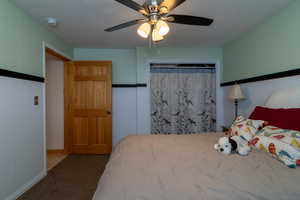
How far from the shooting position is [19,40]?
1.93 metres

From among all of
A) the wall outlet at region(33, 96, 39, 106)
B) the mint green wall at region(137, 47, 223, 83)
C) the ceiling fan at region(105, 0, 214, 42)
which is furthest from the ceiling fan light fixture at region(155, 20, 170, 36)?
the wall outlet at region(33, 96, 39, 106)

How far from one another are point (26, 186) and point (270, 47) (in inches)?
150

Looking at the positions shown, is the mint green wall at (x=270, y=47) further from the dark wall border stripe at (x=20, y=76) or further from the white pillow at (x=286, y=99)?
the dark wall border stripe at (x=20, y=76)

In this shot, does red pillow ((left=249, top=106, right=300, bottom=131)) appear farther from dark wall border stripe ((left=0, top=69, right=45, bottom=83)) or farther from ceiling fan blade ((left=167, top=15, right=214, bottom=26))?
dark wall border stripe ((left=0, top=69, right=45, bottom=83))

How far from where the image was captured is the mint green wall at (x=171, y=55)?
11.1 ft

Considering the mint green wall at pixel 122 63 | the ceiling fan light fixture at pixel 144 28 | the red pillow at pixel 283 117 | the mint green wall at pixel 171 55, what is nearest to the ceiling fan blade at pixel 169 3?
the ceiling fan light fixture at pixel 144 28

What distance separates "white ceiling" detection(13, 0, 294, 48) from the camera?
1869 mm

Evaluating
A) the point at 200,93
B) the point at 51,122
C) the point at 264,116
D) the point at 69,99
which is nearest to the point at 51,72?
the point at 69,99

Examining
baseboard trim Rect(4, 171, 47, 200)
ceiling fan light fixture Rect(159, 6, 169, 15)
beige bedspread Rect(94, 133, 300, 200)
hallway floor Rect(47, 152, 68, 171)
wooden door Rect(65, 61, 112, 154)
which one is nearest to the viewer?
beige bedspread Rect(94, 133, 300, 200)

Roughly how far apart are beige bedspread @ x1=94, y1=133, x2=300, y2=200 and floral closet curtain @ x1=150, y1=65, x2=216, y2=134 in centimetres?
215

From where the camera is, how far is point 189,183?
0.83m

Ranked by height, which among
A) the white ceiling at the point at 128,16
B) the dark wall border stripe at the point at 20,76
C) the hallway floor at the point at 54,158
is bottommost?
the hallway floor at the point at 54,158

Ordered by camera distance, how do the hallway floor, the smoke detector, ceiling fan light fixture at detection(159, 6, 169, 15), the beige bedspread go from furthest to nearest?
the hallway floor, the smoke detector, ceiling fan light fixture at detection(159, 6, 169, 15), the beige bedspread

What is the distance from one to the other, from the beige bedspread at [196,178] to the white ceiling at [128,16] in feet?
5.68
